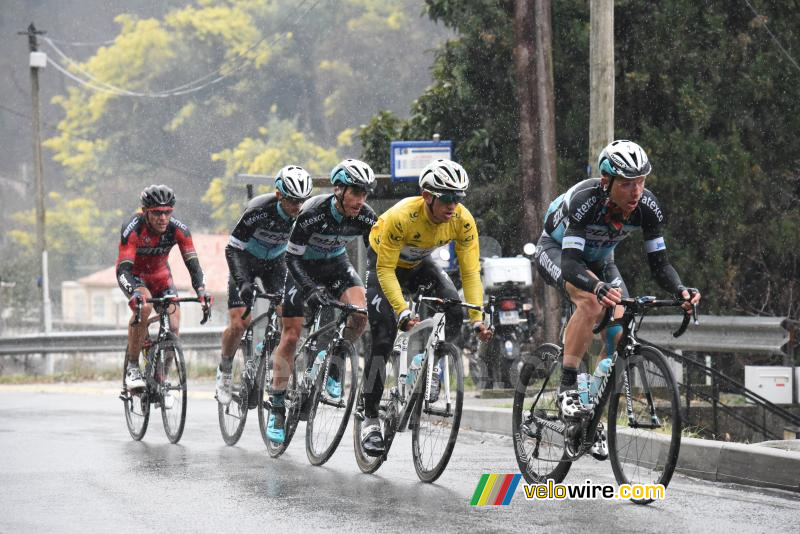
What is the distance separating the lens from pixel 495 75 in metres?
21.4

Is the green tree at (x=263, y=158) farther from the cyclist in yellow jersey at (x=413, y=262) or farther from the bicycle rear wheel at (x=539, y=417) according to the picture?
the bicycle rear wheel at (x=539, y=417)

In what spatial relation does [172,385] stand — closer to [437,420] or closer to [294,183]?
[294,183]

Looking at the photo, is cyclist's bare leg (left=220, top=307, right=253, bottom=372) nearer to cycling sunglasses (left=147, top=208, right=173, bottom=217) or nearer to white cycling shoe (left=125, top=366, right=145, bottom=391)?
white cycling shoe (left=125, top=366, right=145, bottom=391)

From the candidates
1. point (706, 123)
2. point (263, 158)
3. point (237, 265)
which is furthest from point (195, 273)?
point (263, 158)

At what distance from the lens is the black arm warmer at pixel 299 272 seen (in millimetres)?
9578

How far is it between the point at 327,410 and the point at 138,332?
2592 millimetres

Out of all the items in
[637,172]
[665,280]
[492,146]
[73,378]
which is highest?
[492,146]

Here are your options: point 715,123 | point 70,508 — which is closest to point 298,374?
point 70,508

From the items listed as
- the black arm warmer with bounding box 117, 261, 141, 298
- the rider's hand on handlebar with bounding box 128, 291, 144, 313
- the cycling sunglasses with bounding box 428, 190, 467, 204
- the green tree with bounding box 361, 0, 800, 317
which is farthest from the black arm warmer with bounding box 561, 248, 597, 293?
the green tree with bounding box 361, 0, 800, 317

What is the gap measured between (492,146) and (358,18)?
65075mm

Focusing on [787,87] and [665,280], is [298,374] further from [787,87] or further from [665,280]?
[787,87]

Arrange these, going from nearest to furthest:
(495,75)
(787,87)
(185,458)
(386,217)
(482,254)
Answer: (386,217) → (185,458) → (482,254) → (787,87) → (495,75)

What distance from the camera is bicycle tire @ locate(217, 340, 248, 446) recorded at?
10.8 m

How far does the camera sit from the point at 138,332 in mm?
11453
